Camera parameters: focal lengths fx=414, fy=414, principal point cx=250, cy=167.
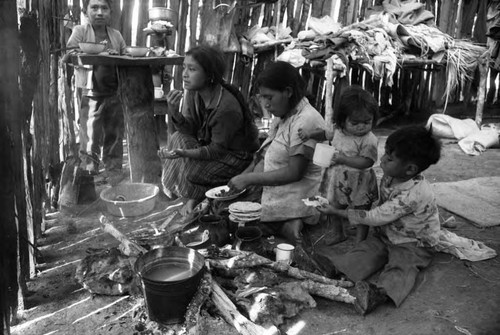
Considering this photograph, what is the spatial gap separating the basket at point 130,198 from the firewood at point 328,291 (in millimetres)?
1688

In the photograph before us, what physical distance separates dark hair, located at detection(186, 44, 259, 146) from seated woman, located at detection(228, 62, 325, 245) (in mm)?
478

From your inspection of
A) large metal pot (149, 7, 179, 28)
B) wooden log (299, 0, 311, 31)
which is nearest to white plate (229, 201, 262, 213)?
large metal pot (149, 7, 179, 28)

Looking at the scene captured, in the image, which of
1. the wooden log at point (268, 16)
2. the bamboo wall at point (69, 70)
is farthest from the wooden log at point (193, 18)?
the wooden log at point (268, 16)

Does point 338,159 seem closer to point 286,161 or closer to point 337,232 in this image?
point 286,161

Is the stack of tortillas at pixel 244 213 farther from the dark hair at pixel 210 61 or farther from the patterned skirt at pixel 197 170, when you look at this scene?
the dark hair at pixel 210 61

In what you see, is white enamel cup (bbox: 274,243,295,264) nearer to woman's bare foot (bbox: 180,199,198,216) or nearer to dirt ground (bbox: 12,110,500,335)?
dirt ground (bbox: 12,110,500,335)

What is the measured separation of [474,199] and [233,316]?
3041mm

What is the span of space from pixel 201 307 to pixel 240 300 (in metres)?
0.23

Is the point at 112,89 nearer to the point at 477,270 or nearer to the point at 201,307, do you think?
the point at 201,307

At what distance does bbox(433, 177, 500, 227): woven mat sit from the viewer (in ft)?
12.3

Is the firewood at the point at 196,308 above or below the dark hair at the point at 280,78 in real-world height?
below

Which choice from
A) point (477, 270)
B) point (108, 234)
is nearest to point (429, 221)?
point (477, 270)

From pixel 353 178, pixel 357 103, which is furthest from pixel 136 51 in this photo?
pixel 353 178

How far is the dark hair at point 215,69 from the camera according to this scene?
3453mm
